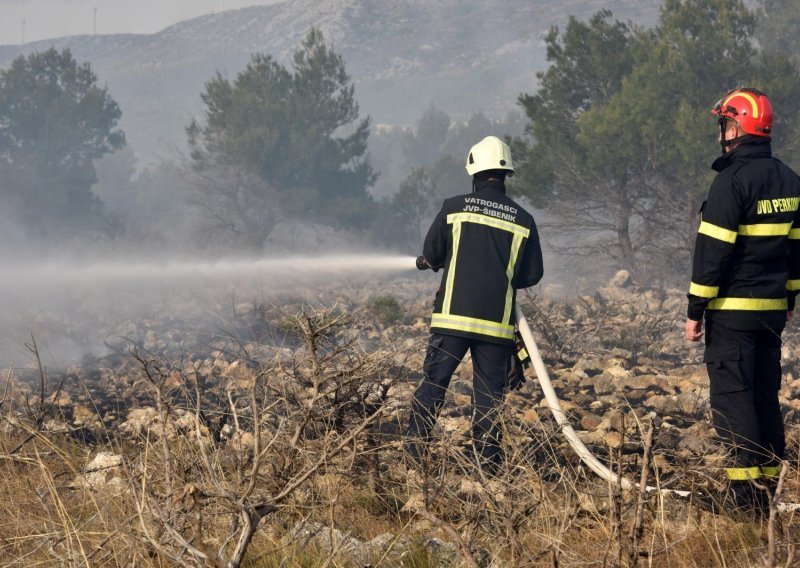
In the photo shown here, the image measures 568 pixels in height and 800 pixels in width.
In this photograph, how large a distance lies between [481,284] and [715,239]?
1.25 metres

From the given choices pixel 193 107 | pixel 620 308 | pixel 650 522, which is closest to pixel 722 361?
pixel 650 522

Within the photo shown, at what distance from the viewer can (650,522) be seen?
130 inches

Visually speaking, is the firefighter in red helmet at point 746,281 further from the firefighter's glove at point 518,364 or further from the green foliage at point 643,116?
the green foliage at point 643,116

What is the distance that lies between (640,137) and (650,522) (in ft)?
51.3

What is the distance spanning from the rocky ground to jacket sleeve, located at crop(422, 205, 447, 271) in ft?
1.64

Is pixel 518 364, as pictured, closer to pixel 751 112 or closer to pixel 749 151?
pixel 749 151

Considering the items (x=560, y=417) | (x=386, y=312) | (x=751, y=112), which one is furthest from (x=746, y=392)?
(x=386, y=312)

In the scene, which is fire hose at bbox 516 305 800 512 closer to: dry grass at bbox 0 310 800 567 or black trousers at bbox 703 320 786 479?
dry grass at bbox 0 310 800 567

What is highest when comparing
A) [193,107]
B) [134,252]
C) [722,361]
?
[193,107]

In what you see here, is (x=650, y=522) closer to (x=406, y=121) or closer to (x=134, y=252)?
(x=134, y=252)

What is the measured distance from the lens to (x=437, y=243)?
4664 millimetres

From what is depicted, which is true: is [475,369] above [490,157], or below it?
below

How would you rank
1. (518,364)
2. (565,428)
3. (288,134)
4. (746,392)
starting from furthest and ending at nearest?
1. (288,134)
2. (518,364)
3. (565,428)
4. (746,392)

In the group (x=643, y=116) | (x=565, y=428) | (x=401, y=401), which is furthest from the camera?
(x=643, y=116)
